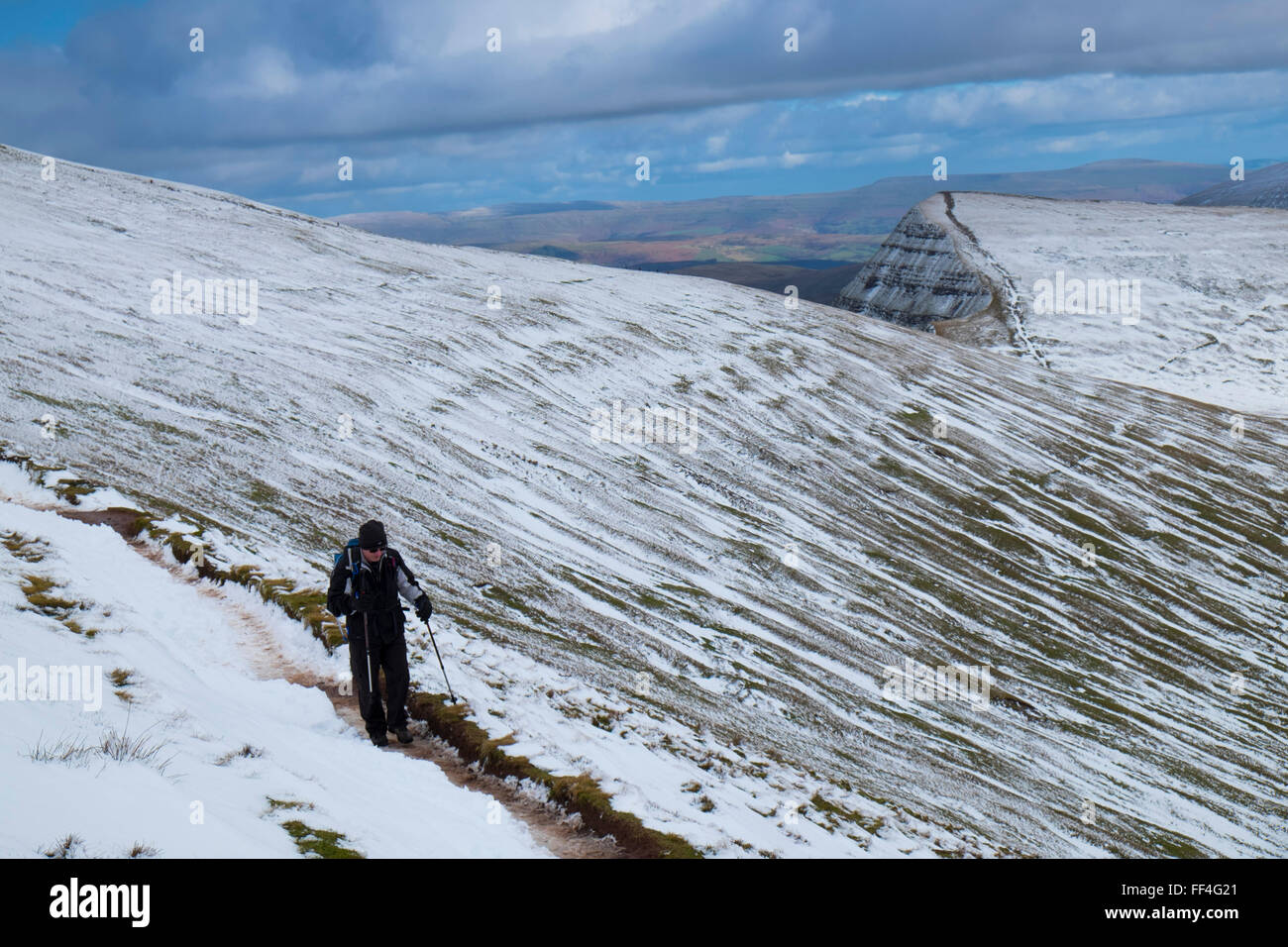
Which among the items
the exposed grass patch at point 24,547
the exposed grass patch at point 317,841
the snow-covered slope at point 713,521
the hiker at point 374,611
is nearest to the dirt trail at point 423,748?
the hiker at point 374,611

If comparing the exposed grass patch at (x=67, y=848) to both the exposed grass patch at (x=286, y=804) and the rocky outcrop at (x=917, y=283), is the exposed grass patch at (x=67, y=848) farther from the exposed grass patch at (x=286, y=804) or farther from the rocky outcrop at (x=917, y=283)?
the rocky outcrop at (x=917, y=283)

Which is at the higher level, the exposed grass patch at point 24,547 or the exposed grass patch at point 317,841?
the exposed grass patch at point 24,547

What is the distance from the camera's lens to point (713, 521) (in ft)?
150

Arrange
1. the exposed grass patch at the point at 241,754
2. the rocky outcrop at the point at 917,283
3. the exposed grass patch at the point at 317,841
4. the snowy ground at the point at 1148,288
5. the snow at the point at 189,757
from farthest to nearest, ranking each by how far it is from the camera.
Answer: the rocky outcrop at the point at 917,283
the snowy ground at the point at 1148,288
the exposed grass patch at the point at 241,754
the exposed grass patch at the point at 317,841
the snow at the point at 189,757

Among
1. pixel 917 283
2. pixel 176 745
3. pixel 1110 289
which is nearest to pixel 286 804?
pixel 176 745

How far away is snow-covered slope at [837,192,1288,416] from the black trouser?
361 feet

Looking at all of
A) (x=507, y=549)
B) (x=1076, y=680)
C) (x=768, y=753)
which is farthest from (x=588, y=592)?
(x=1076, y=680)

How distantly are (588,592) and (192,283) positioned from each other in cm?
4062

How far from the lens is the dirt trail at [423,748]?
45.4 ft

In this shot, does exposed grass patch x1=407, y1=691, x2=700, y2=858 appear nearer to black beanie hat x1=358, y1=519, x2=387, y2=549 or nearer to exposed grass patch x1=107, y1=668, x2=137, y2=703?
black beanie hat x1=358, y1=519, x2=387, y2=549

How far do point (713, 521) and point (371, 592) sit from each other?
31.2 m

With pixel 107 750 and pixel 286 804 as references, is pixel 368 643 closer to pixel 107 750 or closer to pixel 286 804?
pixel 286 804

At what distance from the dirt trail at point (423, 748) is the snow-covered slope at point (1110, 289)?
108609mm
